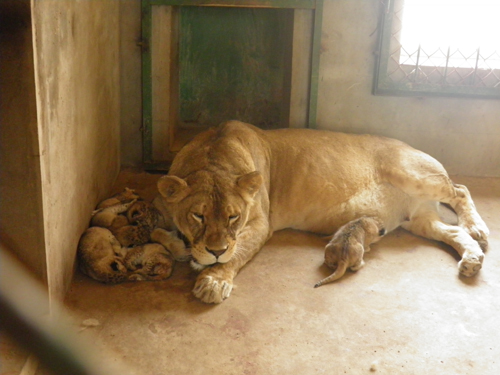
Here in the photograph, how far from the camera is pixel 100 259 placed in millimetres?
3852

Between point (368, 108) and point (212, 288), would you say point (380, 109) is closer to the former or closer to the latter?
point (368, 108)

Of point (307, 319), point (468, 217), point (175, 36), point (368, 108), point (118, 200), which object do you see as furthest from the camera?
point (175, 36)

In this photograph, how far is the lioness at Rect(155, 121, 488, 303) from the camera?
3.94 metres

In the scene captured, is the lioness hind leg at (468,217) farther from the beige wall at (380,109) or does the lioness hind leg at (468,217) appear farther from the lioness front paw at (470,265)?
the beige wall at (380,109)

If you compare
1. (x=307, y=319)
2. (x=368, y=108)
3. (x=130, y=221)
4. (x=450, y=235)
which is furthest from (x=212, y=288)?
(x=368, y=108)

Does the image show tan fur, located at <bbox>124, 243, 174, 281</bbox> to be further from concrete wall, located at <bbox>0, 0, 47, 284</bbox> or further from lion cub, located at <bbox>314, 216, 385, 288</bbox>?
lion cub, located at <bbox>314, 216, 385, 288</bbox>

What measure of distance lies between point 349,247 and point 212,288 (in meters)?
1.07

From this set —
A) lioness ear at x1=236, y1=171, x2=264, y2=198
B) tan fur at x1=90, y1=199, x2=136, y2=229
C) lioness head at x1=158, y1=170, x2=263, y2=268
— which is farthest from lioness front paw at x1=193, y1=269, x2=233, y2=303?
tan fur at x1=90, y1=199, x2=136, y2=229

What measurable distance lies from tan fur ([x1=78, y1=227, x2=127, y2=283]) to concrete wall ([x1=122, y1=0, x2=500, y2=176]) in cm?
215

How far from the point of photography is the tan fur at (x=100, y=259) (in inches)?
151

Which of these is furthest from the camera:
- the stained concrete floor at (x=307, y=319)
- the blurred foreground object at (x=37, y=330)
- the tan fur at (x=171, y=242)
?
the tan fur at (x=171, y=242)

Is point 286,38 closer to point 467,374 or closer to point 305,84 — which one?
point 305,84

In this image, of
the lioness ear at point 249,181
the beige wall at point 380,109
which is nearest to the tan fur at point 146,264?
the lioness ear at point 249,181

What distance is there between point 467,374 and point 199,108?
4.95 metres
